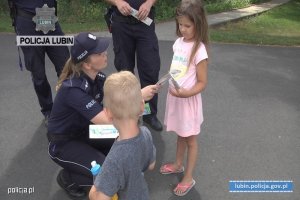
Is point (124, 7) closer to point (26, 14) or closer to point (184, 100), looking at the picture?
point (26, 14)

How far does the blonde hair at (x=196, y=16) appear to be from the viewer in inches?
113

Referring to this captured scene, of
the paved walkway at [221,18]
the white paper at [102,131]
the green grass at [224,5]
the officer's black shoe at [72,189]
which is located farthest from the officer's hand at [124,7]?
the green grass at [224,5]

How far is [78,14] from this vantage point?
1062 centimetres

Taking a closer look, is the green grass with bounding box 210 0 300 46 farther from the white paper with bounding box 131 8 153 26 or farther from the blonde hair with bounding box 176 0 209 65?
the blonde hair with bounding box 176 0 209 65

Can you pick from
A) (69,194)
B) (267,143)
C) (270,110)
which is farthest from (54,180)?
(270,110)

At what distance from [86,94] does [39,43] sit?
4.47ft

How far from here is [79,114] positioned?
3.07 m

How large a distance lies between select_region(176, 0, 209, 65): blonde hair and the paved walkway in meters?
5.27

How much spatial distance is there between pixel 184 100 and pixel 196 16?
648 mm

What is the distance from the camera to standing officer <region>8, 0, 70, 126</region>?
155 inches

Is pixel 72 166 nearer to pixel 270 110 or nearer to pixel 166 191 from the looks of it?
pixel 166 191

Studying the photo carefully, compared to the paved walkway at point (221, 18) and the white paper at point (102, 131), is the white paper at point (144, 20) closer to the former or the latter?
the white paper at point (102, 131)

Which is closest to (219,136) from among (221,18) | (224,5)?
(221,18)

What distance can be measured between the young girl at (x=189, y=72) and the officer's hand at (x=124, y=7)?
2.98 feet
